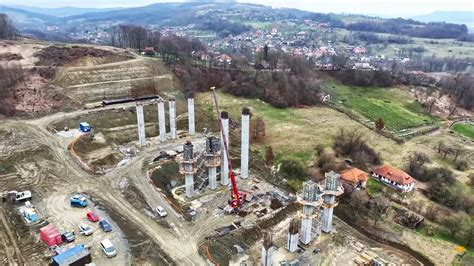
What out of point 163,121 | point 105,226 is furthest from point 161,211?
point 163,121

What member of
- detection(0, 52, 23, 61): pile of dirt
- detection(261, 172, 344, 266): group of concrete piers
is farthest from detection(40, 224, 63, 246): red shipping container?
detection(0, 52, 23, 61): pile of dirt

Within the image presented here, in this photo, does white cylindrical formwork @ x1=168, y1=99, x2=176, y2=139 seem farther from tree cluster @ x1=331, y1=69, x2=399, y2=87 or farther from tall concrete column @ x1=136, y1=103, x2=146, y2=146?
tree cluster @ x1=331, y1=69, x2=399, y2=87

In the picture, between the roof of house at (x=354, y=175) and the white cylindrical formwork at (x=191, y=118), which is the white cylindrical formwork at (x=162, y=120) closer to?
the white cylindrical formwork at (x=191, y=118)

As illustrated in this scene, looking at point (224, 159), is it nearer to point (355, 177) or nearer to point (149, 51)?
point (355, 177)

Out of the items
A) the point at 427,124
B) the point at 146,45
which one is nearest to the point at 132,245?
the point at 427,124

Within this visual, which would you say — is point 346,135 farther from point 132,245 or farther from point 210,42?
point 210,42
